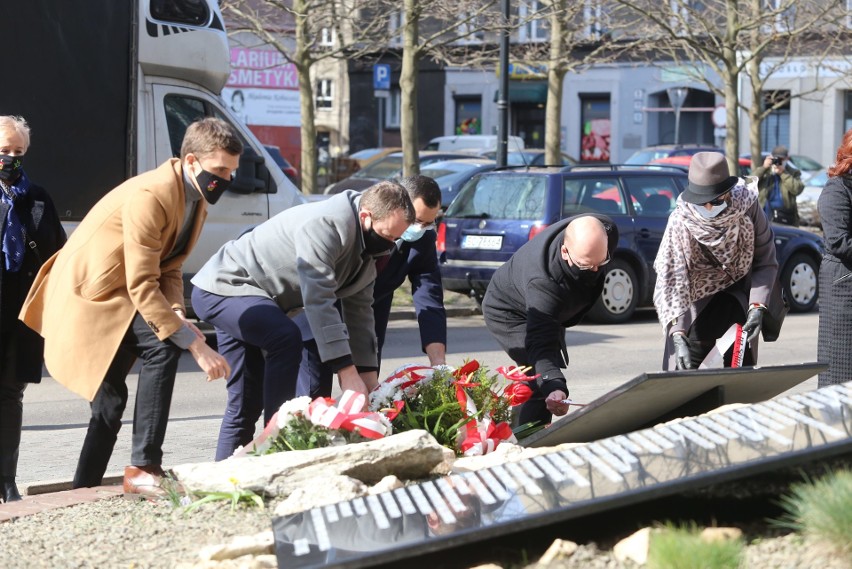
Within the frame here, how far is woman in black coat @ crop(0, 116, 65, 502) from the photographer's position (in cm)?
618

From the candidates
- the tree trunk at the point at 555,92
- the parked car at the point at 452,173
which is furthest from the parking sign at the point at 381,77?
the tree trunk at the point at 555,92

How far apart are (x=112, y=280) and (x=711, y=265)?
2992 millimetres

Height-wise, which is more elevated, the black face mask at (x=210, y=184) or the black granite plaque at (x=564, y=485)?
the black face mask at (x=210, y=184)

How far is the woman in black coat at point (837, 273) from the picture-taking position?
6.30 meters

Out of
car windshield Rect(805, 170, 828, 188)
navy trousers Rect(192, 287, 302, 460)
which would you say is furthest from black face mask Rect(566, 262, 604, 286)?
car windshield Rect(805, 170, 828, 188)

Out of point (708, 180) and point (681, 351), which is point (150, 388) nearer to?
point (681, 351)

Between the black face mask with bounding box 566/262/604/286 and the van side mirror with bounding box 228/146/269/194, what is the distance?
612 centimetres

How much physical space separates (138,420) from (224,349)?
755 mm

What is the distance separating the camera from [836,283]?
643cm

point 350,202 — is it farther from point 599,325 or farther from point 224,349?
point 599,325

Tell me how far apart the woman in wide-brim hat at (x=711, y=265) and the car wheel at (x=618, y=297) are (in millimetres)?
8186

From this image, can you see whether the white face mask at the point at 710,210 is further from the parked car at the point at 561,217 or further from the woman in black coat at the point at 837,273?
the parked car at the point at 561,217

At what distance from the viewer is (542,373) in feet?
20.1

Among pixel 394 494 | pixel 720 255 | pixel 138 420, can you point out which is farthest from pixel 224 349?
pixel 720 255
